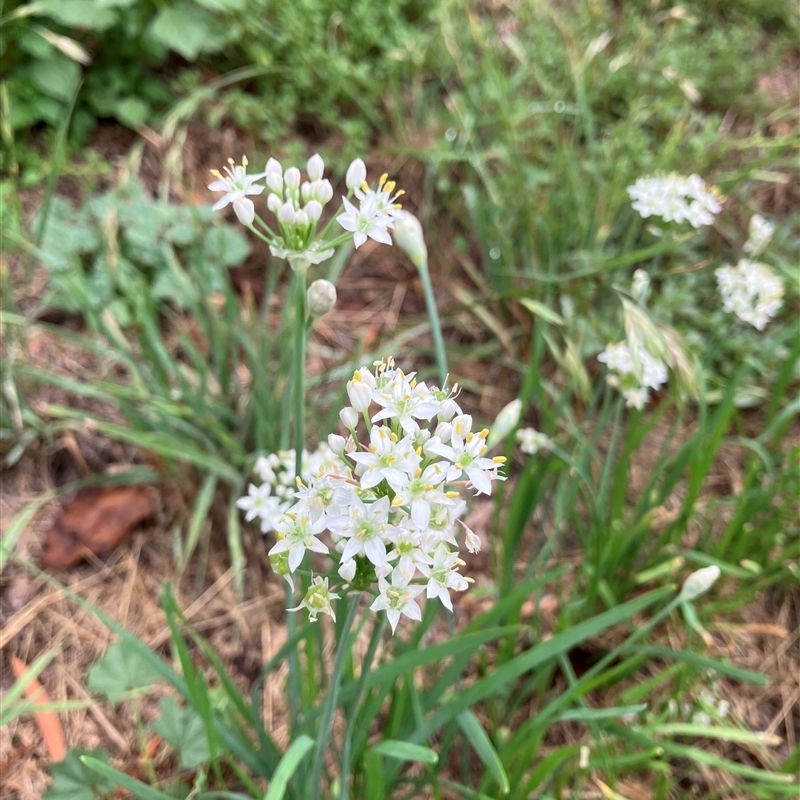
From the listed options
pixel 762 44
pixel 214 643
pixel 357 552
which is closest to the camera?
pixel 357 552

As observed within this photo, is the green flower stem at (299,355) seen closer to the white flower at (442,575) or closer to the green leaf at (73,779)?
the white flower at (442,575)

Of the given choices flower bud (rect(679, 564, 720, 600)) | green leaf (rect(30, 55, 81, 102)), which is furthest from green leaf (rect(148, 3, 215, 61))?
flower bud (rect(679, 564, 720, 600))

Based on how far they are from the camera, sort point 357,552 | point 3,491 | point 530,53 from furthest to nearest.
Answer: point 530,53 < point 3,491 < point 357,552

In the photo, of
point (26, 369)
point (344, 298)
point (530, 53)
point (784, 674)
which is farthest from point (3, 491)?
point (530, 53)

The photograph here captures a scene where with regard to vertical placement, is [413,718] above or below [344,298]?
below

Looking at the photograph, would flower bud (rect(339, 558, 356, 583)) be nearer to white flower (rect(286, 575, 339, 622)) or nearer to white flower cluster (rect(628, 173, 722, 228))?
white flower (rect(286, 575, 339, 622))

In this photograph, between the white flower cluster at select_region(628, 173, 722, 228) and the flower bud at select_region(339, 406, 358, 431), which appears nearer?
the flower bud at select_region(339, 406, 358, 431)

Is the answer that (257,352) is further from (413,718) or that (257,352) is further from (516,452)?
(413,718)
